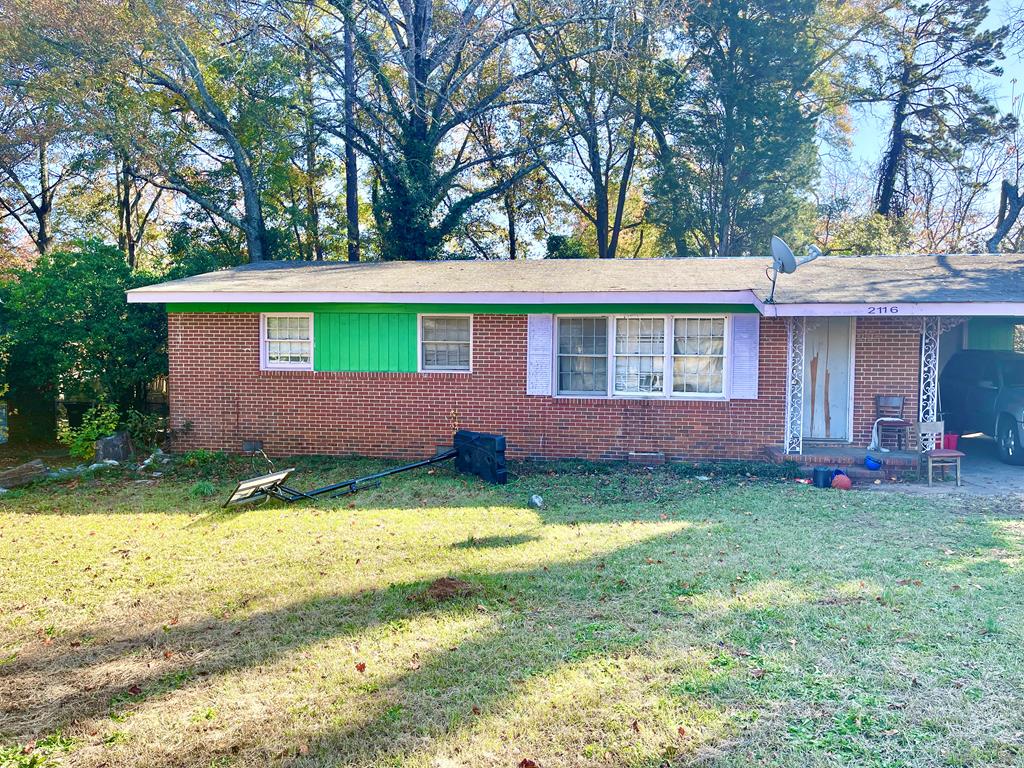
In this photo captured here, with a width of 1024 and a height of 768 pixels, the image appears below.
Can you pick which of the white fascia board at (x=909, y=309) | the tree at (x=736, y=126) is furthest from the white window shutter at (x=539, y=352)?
the tree at (x=736, y=126)

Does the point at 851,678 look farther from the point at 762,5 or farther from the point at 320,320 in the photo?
the point at 762,5

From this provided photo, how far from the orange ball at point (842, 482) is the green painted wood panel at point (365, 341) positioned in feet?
21.7

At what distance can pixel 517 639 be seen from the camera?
14.4 feet

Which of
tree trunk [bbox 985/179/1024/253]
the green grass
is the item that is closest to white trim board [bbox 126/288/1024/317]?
the green grass

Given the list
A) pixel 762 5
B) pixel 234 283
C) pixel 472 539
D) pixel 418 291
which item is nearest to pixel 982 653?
pixel 472 539

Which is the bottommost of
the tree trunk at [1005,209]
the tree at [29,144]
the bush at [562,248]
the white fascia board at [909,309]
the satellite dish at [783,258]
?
the white fascia board at [909,309]

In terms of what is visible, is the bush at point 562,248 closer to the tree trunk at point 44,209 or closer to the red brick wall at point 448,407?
the red brick wall at point 448,407

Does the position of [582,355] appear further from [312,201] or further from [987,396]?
[312,201]

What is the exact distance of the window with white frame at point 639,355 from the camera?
10.9m

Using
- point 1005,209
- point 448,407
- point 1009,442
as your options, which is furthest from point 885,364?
point 1005,209

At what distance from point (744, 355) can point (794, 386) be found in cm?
93

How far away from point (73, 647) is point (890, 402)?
1067cm

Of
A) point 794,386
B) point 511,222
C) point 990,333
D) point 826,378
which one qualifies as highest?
point 511,222

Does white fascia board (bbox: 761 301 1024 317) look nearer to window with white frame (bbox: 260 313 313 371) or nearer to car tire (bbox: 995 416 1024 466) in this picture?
car tire (bbox: 995 416 1024 466)
